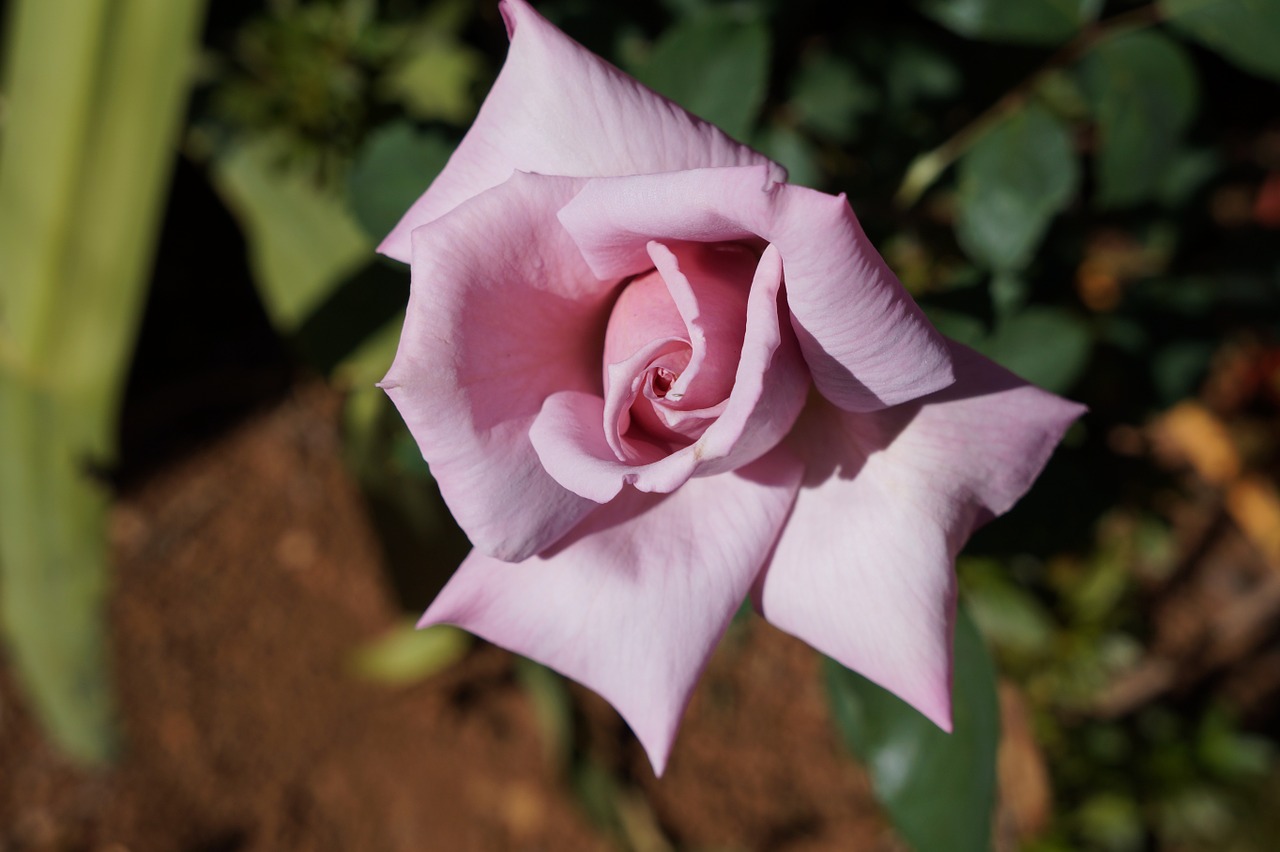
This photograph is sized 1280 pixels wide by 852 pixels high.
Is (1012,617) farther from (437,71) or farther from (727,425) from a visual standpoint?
(727,425)

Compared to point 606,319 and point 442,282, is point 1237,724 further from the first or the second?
point 442,282

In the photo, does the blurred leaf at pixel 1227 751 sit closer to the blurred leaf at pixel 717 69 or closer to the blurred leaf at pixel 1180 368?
the blurred leaf at pixel 1180 368

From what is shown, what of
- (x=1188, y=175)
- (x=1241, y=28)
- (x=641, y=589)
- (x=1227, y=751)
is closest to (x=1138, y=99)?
(x=1241, y=28)

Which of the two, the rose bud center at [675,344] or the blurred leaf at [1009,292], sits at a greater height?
the rose bud center at [675,344]

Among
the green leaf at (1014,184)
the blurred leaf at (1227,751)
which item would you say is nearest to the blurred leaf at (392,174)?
the green leaf at (1014,184)

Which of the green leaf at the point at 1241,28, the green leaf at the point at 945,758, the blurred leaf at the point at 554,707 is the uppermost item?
the green leaf at the point at 1241,28

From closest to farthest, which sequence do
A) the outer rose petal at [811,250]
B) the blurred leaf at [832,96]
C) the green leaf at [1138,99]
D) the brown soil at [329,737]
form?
the outer rose petal at [811,250] → the green leaf at [1138,99] → the blurred leaf at [832,96] → the brown soil at [329,737]

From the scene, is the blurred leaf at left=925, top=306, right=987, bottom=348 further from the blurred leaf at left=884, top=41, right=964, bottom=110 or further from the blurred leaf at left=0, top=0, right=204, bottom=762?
the blurred leaf at left=0, top=0, right=204, bottom=762
